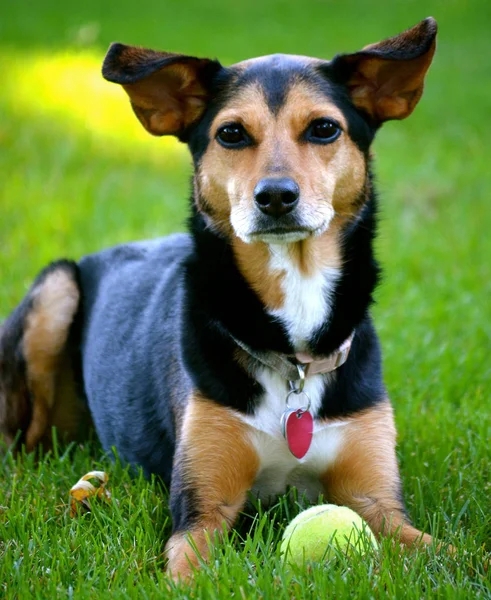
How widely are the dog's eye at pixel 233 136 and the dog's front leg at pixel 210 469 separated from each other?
101 cm

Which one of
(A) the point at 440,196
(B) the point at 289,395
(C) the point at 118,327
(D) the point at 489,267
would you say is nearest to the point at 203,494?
(B) the point at 289,395

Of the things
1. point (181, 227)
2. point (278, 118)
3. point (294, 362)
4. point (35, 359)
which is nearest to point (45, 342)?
point (35, 359)

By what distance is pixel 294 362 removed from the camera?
136 inches

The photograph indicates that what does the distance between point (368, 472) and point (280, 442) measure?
36 centimetres

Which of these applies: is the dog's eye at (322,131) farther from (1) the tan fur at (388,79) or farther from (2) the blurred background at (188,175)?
(2) the blurred background at (188,175)

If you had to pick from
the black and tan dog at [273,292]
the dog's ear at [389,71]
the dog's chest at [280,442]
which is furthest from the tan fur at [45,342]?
the dog's ear at [389,71]

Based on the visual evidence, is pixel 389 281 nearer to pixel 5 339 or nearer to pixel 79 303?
pixel 79 303

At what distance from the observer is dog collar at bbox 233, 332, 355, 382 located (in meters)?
3.44

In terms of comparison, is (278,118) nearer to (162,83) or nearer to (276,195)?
(276,195)

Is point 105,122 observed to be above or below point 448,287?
above

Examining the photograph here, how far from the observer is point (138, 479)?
3.67 metres

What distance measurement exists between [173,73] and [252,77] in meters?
0.34

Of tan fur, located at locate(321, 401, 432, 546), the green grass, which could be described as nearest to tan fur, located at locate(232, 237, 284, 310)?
tan fur, located at locate(321, 401, 432, 546)

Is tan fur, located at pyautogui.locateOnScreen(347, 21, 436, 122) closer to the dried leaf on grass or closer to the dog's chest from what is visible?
the dog's chest
